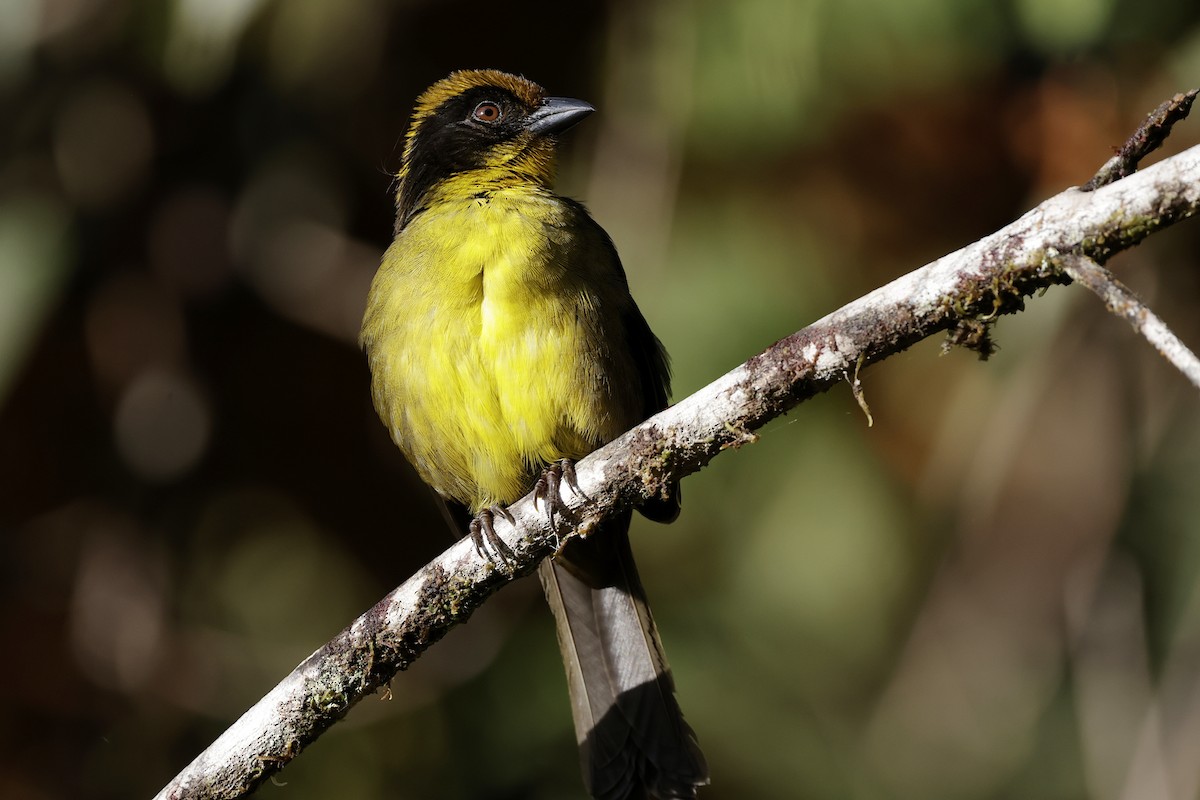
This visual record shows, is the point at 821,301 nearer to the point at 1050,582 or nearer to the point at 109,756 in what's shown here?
the point at 1050,582

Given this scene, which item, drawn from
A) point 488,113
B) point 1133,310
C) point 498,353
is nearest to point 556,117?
point 488,113

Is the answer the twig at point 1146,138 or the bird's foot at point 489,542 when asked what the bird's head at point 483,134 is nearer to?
the bird's foot at point 489,542

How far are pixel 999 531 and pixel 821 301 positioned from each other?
1.31 m

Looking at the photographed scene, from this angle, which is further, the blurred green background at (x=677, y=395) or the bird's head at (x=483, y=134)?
the blurred green background at (x=677, y=395)

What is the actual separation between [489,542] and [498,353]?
1.79 feet

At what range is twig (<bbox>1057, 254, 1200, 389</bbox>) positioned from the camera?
206 cm

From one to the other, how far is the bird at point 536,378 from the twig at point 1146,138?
145cm

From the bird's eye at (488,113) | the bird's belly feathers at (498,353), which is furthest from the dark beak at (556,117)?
the bird's belly feathers at (498,353)

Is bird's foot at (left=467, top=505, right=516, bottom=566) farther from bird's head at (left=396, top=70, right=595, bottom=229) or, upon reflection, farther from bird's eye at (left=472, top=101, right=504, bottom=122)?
bird's eye at (left=472, top=101, right=504, bottom=122)

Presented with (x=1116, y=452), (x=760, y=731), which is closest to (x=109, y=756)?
(x=760, y=731)

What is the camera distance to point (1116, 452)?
18.2ft

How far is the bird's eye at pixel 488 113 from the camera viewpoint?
436cm

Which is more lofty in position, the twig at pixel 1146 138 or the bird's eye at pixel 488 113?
the bird's eye at pixel 488 113

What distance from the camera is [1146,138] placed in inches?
88.3
